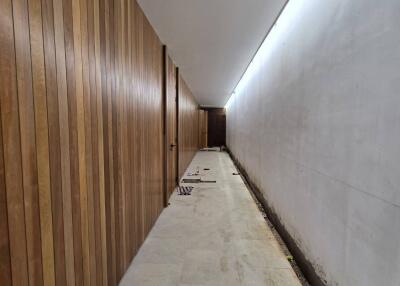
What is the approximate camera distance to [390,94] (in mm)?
1137

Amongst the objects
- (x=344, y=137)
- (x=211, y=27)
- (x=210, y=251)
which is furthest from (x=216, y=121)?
(x=344, y=137)

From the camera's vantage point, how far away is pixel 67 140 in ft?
3.99

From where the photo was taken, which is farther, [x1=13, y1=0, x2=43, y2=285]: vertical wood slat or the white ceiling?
the white ceiling

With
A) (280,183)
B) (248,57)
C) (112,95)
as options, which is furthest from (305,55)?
(248,57)

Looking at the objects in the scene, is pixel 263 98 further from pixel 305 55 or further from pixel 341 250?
pixel 341 250

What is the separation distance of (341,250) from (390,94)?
106 cm

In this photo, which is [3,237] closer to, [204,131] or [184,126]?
[184,126]

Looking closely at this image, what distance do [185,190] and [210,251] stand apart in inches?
95.3

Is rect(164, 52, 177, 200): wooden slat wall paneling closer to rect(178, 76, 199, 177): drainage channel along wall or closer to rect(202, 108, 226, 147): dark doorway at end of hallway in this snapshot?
rect(178, 76, 199, 177): drainage channel along wall

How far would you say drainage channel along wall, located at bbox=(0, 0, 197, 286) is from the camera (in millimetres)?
888

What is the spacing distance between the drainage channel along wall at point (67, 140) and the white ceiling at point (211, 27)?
22.5 inches

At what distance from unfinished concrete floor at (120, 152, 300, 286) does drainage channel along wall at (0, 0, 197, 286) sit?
31cm

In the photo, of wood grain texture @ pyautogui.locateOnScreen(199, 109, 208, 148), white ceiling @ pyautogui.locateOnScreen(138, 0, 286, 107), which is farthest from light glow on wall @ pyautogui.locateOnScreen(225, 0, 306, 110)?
wood grain texture @ pyautogui.locateOnScreen(199, 109, 208, 148)

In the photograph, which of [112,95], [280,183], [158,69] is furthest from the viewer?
[158,69]
